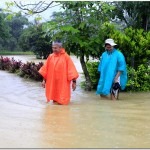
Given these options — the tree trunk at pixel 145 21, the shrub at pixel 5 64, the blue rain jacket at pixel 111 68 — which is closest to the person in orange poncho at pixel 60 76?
the blue rain jacket at pixel 111 68

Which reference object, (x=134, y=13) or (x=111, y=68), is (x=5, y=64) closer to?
(x=134, y=13)

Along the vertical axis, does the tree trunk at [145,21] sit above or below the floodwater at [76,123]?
above

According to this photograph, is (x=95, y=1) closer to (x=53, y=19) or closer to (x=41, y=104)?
(x=53, y=19)

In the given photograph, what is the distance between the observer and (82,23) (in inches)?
391

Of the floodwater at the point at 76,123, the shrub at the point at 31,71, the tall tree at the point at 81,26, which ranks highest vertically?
the tall tree at the point at 81,26

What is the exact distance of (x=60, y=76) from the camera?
325 inches

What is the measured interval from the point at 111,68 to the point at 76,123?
9.27 feet

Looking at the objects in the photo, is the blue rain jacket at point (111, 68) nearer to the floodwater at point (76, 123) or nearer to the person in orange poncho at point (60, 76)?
the floodwater at point (76, 123)

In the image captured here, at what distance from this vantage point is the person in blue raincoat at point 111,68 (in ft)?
28.5

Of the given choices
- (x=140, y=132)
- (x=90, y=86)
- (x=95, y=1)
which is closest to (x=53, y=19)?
(x=95, y=1)

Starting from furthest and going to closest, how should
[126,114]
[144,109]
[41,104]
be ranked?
[41,104] < [144,109] < [126,114]

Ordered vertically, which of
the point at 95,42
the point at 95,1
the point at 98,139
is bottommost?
the point at 98,139

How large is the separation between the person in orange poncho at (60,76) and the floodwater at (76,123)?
0.22 metres

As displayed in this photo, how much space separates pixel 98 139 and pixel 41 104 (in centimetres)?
316
